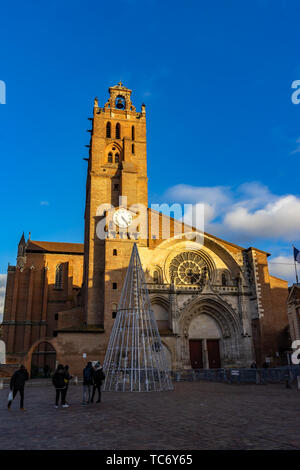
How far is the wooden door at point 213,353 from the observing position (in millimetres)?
33562

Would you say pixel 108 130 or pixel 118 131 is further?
pixel 118 131

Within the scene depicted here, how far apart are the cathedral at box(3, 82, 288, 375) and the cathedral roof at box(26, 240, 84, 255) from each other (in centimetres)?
972

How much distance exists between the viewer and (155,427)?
8.02 metres

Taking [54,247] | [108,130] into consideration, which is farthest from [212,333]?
[54,247]

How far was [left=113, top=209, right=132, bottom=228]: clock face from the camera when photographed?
33.9 metres

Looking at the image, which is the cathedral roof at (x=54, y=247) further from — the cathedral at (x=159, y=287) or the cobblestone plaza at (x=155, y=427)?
the cobblestone plaza at (x=155, y=427)

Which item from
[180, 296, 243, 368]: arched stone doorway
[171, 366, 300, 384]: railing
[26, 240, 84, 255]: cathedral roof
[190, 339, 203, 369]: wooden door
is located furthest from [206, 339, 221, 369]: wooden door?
[26, 240, 84, 255]: cathedral roof

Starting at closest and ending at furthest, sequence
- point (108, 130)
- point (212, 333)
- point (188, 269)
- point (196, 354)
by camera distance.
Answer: point (196, 354), point (212, 333), point (188, 269), point (108, 130)

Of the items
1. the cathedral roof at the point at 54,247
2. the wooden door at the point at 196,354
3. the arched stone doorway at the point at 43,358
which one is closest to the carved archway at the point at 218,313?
the wooden door at the point at 196,354

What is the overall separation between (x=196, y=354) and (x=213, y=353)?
175 centimetres

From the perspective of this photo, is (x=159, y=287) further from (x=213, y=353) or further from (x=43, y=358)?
(x=43, y=358)

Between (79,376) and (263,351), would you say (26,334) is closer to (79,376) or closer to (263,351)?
(79,376)

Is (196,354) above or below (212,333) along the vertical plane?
below

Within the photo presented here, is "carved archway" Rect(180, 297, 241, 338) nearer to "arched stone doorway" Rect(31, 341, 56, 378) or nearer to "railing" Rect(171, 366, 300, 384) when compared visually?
"railing" Rect(171, 366, 300, 384)
